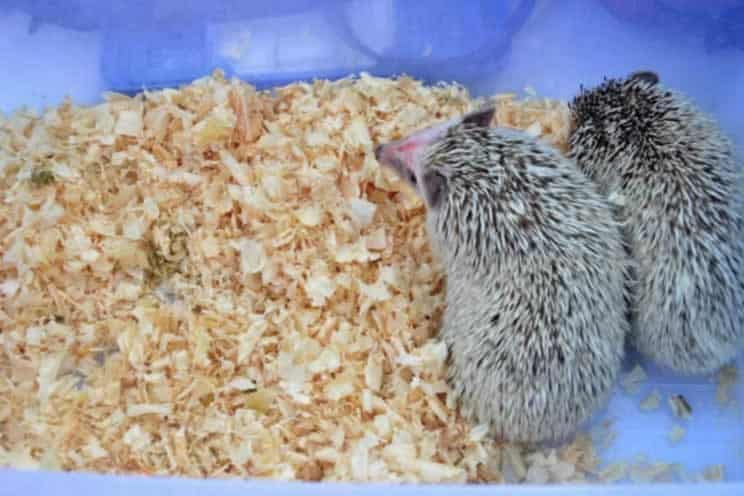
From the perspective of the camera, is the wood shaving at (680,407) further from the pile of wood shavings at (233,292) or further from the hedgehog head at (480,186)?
the hedgehog head at (480,186)

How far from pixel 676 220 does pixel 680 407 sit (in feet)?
1.95

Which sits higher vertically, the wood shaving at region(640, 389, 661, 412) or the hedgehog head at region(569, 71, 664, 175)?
the hedgehog head at region(569, 71, 664, 175)

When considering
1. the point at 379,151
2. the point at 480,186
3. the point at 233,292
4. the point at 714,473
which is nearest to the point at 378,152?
the point at 379,151

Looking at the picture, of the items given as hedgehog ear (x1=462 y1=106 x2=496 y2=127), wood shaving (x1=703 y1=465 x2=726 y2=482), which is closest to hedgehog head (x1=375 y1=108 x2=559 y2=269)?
hedgehog ear (x1=462 y1=106 x2=496 y2=127)

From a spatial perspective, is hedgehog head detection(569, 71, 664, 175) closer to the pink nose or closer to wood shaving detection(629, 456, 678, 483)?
the pink nose

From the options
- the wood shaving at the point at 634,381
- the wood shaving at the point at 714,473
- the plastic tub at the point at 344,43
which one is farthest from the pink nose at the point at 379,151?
the wood shaving at the point at 714,473

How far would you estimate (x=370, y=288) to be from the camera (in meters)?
2.38

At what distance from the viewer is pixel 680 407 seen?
92.7 inches

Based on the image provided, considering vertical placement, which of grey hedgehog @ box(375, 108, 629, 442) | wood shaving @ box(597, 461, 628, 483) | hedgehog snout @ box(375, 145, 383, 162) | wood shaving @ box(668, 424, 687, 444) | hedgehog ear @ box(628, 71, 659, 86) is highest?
hedgehog ear @ box(628, 71, 659, 86)

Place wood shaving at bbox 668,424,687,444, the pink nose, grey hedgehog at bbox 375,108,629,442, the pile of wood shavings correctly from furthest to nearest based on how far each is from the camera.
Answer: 1. the pink nose
2. wood shaving at bbox 668,424,687,444
3. the pile of wood shavings
4. grey hedgehog at bbox 375,108,629,442

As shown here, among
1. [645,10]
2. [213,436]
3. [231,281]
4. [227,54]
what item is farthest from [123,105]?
[645,10]

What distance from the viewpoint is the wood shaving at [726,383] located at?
2365mm

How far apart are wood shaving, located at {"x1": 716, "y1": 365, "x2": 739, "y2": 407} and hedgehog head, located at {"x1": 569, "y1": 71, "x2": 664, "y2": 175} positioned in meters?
0.72

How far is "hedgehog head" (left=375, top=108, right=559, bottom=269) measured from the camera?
211cm
